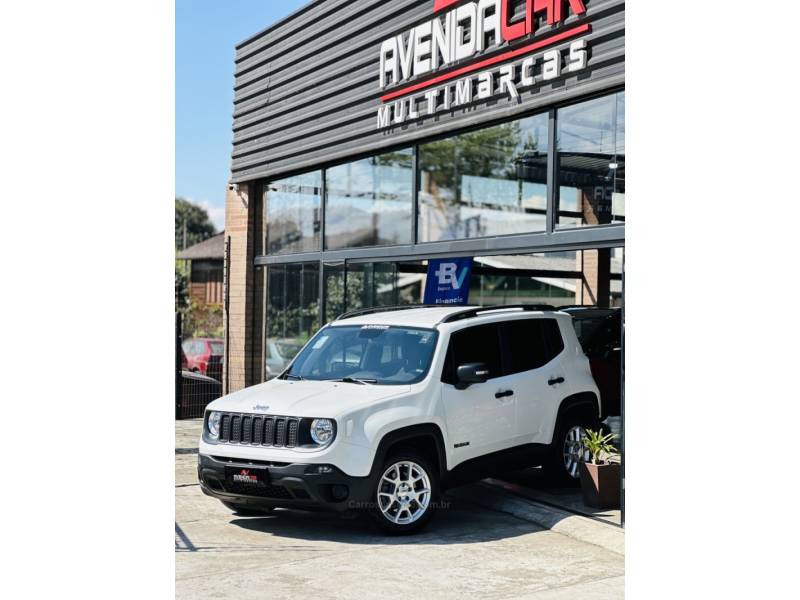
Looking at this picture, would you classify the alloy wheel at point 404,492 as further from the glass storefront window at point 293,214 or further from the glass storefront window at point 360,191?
the glass storefront window at point 293,214

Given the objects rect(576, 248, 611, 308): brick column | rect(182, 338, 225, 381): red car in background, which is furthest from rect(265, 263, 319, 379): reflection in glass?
rect(182, 338, 225, 381): red car in background

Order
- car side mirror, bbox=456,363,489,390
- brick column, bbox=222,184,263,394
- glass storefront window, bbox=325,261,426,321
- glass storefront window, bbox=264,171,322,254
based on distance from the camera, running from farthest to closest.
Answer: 1. brick column, bbox=222,184,263,394
2. glass storefront window, bbox=264,171,322,254
3. glass storefront window, bbox=325,261,426,321
4. car side mirror, bbox=456,363,489,390

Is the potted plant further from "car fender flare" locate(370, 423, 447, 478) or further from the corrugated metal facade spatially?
the corrugated metal facade

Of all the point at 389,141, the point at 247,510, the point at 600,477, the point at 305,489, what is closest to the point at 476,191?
the point at 389,141

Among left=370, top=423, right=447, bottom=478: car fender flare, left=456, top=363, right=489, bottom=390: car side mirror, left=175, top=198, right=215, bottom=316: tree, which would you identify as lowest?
left=370, top=423, right=447, bottom=478: car fender flare

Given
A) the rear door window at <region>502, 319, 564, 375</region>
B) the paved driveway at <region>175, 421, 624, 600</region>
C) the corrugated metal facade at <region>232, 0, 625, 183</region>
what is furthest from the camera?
the rear door window at <region>502, 319, 564, 375</region>

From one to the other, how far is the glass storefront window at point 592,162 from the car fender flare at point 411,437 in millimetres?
2440

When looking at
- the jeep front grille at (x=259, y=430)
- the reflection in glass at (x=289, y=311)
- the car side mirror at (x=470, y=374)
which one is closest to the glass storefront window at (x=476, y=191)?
the reflection in glass at (x=289, y=311)

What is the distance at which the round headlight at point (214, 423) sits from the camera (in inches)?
347

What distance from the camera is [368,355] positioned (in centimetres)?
941

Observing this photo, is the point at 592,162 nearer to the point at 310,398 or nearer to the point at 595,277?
the point at 310,398

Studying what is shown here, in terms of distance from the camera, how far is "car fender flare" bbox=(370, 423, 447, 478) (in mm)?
8219

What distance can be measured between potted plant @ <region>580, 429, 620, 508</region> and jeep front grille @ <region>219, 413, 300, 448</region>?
2.91m

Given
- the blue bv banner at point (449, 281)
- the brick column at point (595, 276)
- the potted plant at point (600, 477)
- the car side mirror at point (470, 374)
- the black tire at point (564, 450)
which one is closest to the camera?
the car side mirror at point (470, 374)
